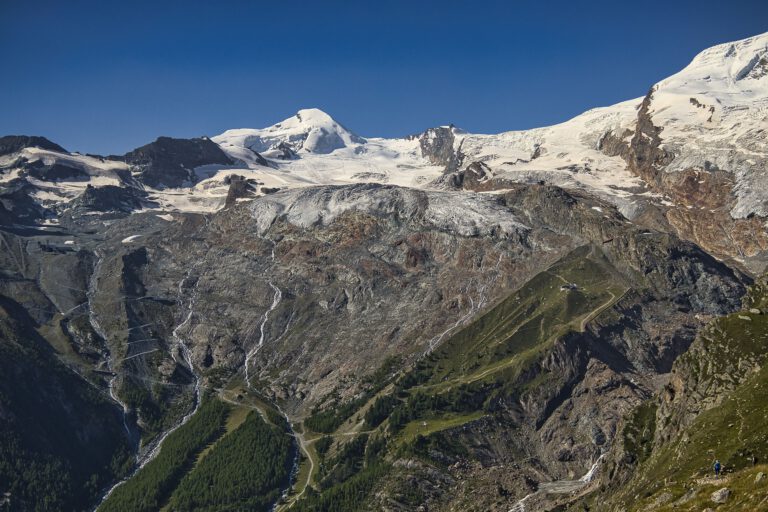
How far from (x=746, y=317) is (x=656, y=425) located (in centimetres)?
2987

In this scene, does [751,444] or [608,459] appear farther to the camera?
[608,459]

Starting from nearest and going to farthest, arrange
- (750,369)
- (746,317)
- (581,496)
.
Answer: (750,369) → (746,317) → (581,496)

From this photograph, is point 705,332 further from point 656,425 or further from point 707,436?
point 707,436

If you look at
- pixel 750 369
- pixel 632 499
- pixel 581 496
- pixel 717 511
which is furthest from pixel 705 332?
pixel 717 511

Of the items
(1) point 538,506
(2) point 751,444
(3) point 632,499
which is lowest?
(1) point 538,506

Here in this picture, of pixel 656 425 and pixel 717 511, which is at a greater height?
pixel 717 511

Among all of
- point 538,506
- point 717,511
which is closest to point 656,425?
point 538,506

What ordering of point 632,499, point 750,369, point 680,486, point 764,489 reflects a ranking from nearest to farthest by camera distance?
point 764,489
point 680,486
point 632,499
point 750,369

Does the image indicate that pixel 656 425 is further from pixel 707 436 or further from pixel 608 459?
pixel 707 436

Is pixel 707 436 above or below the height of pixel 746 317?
below

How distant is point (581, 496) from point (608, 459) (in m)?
12.5

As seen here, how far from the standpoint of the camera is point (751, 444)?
116 meters

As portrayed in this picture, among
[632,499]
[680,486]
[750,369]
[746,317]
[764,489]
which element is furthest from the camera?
[746,317]

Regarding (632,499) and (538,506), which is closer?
(632,499)
